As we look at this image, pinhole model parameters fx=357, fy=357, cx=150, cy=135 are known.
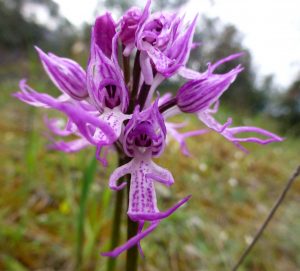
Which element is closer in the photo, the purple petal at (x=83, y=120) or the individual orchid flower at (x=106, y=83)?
the purple petal at (x=83, y=120)

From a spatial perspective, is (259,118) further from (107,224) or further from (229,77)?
(229,77)

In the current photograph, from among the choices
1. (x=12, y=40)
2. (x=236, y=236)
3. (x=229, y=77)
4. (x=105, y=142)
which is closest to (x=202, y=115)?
(x=229, y=77)

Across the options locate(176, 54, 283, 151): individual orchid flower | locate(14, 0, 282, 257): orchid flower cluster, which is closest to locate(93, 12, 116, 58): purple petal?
locate(14, 0, 282, 257): orchid flower cluster

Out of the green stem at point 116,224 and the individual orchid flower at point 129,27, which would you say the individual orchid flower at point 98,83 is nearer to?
the individual orchid flower at point 129,27

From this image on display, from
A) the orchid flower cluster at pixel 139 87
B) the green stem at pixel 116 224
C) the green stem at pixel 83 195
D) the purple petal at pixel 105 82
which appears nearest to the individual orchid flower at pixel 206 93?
the orchid flower cluster at pixel 139 87

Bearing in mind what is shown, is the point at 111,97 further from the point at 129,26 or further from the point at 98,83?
the point at 129,26

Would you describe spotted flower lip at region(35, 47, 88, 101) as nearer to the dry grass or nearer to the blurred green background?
the blurred green background
